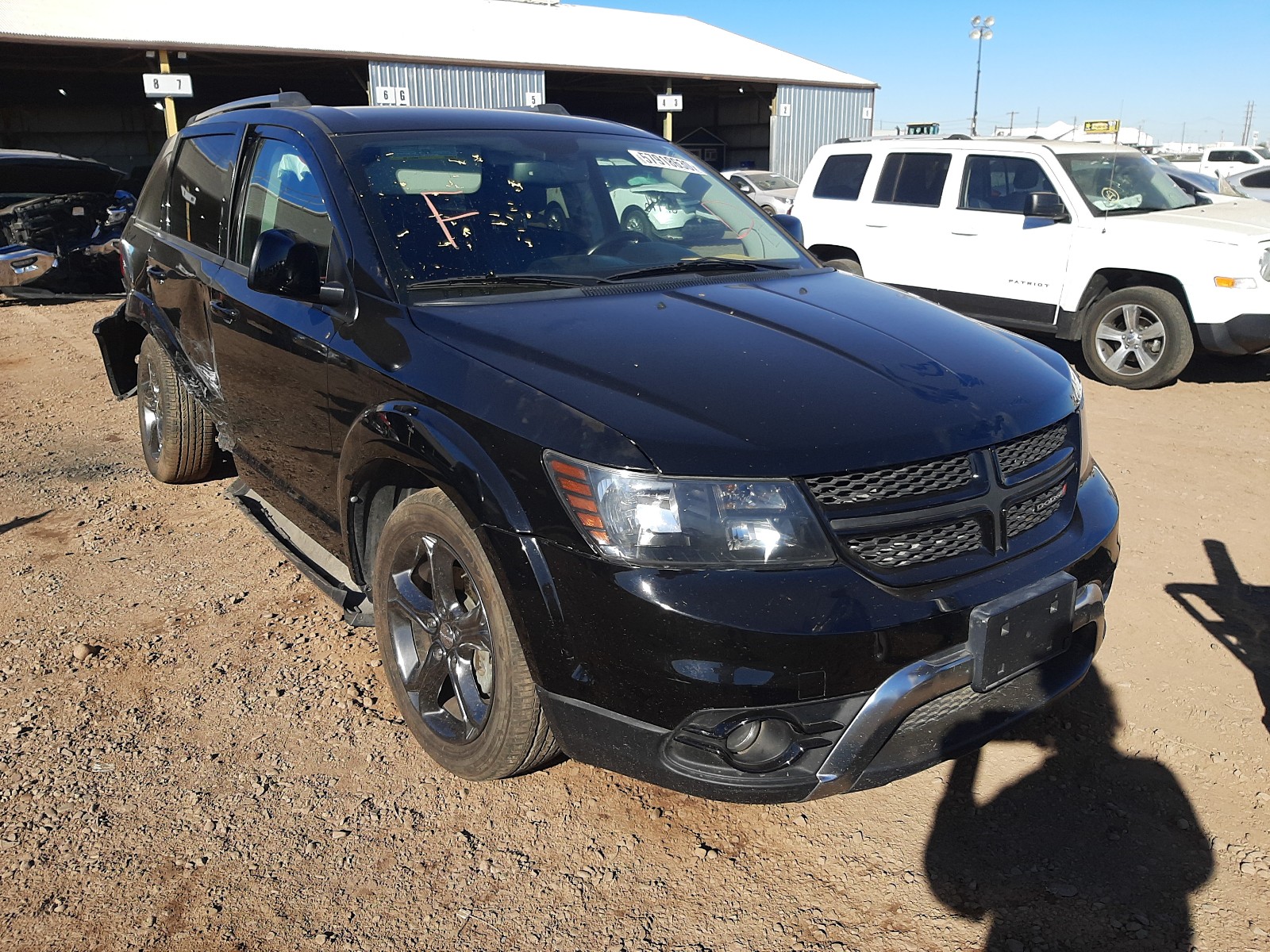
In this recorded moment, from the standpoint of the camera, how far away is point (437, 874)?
8.36ft

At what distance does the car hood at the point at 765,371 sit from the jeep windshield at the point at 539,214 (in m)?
0.18

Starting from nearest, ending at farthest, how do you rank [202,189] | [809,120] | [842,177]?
[202,189] < [842,177] < [809,120]

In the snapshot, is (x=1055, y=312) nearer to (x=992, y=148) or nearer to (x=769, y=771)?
(x=992, y=148)

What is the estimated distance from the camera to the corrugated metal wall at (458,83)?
22.8 meters

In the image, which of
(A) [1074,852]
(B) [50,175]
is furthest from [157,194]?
(B) [50,175]

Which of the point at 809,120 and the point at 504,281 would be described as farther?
the point at 809,120

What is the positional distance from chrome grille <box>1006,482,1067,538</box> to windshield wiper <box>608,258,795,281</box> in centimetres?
135

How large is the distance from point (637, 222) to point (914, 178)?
6455mm

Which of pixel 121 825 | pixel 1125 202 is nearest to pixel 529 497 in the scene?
pixel 121 825

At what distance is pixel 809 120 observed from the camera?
30.7m

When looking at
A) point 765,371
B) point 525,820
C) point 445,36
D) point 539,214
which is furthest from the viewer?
point 445,36

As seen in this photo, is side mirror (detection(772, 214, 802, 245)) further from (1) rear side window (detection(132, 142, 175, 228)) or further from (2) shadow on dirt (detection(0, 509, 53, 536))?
(2) shadow on dirt (detection(0, 509, 53, 536))

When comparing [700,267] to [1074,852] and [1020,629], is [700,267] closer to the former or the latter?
[1020,629]

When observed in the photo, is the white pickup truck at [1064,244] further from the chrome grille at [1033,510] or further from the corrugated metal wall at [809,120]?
the corrugated metal wall at [809,120]
